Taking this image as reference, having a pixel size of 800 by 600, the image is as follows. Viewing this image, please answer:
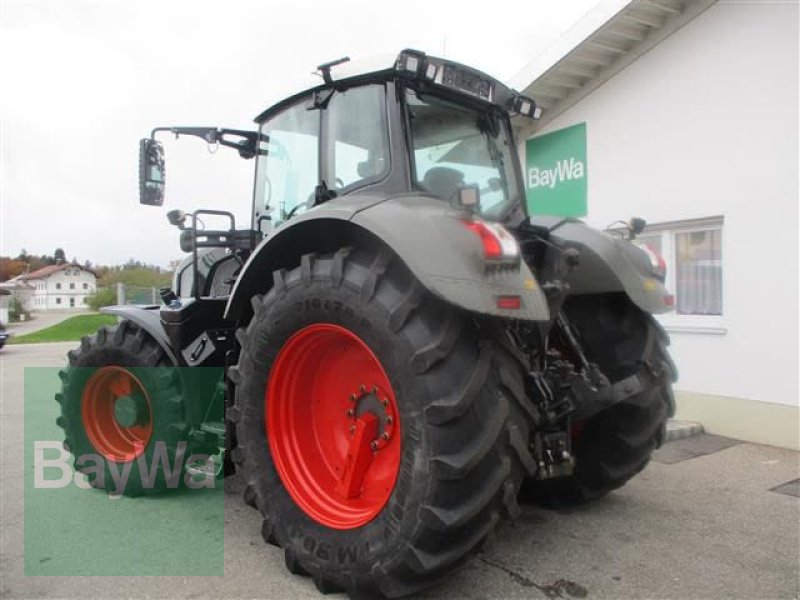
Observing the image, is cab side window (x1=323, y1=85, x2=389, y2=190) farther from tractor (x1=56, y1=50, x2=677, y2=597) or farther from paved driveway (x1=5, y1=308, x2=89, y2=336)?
paved driveway (x1=5, y1=308, x2=89, y2=336)

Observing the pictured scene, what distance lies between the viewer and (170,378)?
405 centimetres

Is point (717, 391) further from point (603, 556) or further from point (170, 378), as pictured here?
point (170, 378)

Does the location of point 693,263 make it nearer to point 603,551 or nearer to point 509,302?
point 603,551

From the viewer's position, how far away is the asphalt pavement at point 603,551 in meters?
2.88

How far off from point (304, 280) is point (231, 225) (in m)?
1.86

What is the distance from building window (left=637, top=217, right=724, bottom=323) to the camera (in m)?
6.11

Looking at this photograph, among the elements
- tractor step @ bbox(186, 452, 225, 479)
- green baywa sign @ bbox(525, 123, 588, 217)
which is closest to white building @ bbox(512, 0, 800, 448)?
green baywa sign @ bbox(525, 123, 588, 217)

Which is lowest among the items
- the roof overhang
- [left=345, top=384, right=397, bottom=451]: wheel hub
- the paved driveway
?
the paved driveway

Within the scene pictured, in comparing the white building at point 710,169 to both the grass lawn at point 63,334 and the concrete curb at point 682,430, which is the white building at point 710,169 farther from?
the grass lawn at point 63,334

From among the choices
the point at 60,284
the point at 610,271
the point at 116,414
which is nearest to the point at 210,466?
the point at 116,414

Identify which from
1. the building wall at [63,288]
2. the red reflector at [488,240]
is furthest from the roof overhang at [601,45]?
the building wall at [63,288]

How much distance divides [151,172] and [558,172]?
491 cm

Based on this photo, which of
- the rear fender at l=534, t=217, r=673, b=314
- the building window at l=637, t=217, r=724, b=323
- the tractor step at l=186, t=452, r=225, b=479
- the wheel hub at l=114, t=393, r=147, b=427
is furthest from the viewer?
the building window at l=637, t=217, r=724, b=323

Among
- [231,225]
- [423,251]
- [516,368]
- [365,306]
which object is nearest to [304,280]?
[365,306]
